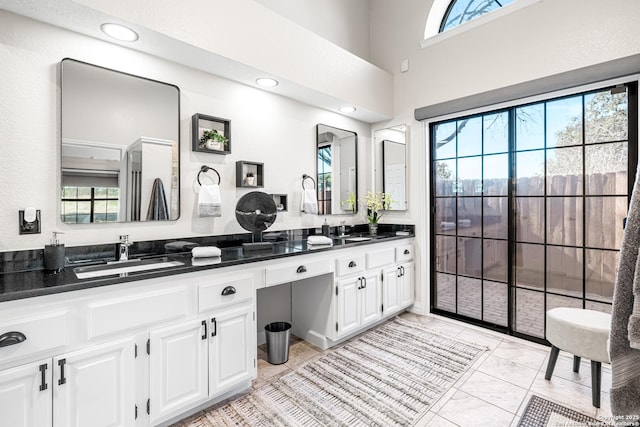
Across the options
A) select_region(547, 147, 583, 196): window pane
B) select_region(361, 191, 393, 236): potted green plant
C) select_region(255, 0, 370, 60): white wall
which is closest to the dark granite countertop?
select_region(361, 191, 393, 236): potted green plant

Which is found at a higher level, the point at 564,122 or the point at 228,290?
the point at 564,122

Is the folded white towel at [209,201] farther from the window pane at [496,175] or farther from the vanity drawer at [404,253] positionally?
the window pane at [496,175]

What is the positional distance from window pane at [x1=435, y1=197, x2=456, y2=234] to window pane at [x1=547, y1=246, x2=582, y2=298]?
869 millimetres

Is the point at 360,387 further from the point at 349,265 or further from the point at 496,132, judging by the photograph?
the point at 496,132

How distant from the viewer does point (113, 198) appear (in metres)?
2.03

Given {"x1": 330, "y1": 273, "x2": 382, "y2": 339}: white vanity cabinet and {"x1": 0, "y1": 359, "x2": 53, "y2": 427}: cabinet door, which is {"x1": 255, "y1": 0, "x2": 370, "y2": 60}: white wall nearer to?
{"x1": 330, "y1": 273, "x2": 382, "y2": 339}: white vanity cabinet

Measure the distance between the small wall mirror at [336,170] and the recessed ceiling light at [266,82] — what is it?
0.75 meters

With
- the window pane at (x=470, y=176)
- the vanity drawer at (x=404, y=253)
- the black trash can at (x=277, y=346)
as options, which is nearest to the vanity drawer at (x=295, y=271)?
the black trash can at (x=277, y=346)

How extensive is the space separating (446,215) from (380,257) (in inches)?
37.2

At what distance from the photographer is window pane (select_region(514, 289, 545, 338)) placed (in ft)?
9.07

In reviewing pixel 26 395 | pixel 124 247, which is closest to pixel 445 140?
pixel 124 247

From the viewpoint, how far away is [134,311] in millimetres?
1532

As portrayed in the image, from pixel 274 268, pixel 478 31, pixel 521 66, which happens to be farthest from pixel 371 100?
pixel 274 268

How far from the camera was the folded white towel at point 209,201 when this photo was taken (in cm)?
232
